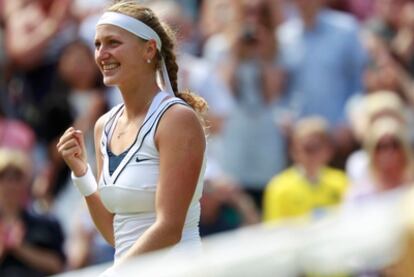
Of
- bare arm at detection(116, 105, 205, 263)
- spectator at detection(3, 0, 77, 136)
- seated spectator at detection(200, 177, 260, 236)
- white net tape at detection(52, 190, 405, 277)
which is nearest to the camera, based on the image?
white net tape at detection(52, 190, 405, 277)

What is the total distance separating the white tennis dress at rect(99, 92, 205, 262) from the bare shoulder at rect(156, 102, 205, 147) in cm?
3

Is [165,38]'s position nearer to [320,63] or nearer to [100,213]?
[100,213]

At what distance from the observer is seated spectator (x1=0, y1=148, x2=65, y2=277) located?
8.99 metres

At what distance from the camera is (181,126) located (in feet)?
17.9

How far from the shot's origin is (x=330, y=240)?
3.62 metres

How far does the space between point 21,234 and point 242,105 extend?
2097 millimetres

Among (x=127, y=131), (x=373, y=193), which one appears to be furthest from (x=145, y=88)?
(x=373, y=193)

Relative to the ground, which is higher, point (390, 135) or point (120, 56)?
point (120, 56)

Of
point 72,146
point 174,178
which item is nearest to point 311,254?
point 174,178

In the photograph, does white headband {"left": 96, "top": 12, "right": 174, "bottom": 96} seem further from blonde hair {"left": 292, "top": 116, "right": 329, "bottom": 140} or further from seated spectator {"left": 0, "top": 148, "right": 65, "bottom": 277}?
blonde hair {"left": 292, "top": 116, "right": 329, "bottom": 140}

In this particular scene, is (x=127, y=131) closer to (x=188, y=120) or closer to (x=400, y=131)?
(x=188, y=120)

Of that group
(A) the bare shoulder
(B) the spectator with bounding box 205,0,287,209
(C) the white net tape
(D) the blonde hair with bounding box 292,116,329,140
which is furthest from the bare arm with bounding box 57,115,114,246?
(B) the spectator with bounding box 205,0,287,209

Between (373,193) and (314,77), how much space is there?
183 centimetres

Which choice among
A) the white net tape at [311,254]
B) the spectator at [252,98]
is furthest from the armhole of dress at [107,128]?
the spectator at [252,98]
